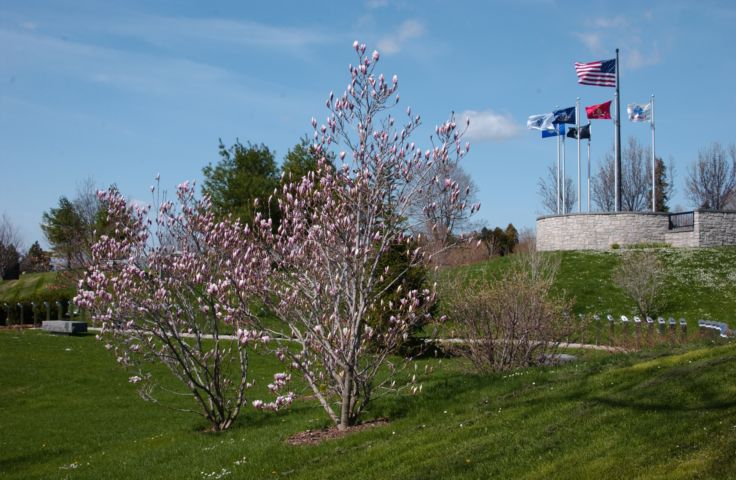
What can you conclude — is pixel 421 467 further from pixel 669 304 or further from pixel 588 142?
pixel 588 142

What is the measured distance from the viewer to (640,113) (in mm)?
42562

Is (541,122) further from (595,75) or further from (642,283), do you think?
(642,283)

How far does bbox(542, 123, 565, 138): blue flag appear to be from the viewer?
4356 cm

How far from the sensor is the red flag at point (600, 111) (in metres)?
41.6

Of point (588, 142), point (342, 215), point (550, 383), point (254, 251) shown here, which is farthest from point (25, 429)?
point (588, 142)

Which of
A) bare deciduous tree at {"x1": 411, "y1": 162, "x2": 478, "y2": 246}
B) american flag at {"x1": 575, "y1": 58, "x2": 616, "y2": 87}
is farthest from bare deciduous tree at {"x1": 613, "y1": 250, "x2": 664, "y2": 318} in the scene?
bare deciduous tree at {"x1": 411, "y1": 162, "x2": 478, "y2": 246}

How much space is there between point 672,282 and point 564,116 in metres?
14.7

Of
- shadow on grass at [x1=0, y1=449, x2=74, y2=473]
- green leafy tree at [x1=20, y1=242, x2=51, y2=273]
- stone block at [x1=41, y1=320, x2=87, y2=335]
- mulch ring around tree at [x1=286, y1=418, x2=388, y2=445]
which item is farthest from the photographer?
green leafy tree at [x1=20, y1=242, x2=51, y2=273]

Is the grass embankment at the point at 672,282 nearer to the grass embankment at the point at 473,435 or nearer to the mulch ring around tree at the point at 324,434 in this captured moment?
the grass embankment at the point at 473,435

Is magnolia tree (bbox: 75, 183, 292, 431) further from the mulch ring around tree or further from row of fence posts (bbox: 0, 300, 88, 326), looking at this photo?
row of fence posts (bbox: 0, 300, 88, 326)

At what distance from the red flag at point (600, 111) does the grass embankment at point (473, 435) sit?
Answer: 31.8 m

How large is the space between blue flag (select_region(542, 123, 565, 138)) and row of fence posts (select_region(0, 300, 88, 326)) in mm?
27836

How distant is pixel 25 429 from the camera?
13.3 metres

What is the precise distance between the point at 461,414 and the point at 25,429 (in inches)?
338
